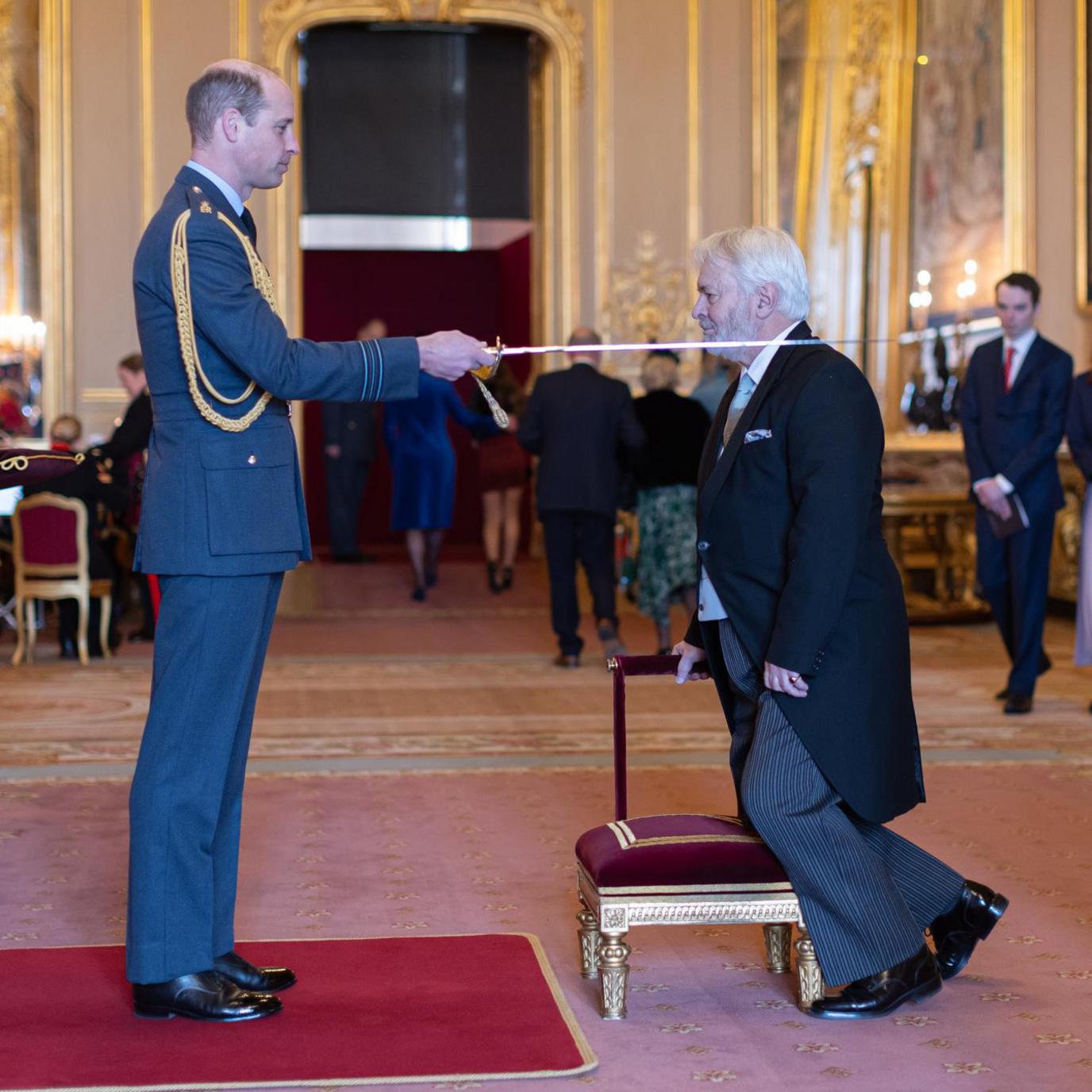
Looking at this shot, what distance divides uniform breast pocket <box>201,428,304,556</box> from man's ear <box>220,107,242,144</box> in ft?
1.78

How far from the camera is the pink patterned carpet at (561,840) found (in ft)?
10.1

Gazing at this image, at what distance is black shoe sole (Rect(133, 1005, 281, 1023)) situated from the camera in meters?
3.14

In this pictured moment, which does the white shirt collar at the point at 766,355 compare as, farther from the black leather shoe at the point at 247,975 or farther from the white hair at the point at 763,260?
the black leather shoe at the point at 247,975

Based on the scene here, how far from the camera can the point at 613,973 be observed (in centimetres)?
320

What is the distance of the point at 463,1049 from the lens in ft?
9.78

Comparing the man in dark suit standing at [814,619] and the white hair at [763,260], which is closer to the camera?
the man in dark suit standing at [814,619]

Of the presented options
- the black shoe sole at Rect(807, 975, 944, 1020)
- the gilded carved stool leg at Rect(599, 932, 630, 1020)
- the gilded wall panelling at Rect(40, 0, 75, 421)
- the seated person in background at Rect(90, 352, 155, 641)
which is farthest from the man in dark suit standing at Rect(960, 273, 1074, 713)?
the gilded wall panelling at Rect(40, 0, 75, 421)

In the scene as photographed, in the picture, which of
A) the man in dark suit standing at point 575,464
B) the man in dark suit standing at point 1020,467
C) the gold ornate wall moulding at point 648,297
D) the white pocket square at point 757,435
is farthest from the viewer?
the gold ornate wall moulding at point 648,297

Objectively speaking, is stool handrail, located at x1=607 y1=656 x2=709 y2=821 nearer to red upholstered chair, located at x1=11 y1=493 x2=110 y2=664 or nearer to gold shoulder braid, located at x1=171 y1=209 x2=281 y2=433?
gold shoulder braid, located at x1=171 y1=209 x2=281 y2=433

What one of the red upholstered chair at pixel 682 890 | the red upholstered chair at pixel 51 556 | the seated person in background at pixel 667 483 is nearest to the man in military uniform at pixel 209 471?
the red upholstered chair at pixel 682 890

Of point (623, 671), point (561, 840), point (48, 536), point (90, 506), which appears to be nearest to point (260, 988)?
point (623, 671)

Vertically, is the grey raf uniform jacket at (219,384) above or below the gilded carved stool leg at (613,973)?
above

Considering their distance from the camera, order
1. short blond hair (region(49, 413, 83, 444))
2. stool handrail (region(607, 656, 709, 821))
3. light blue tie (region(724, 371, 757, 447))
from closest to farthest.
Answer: light blue tie (region(724, 371, 757, 447)), stool handrail (region(607, 656, 709, 821)), short blond hair (region(49, 413, 83, 444))

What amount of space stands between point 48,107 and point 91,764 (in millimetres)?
7816
